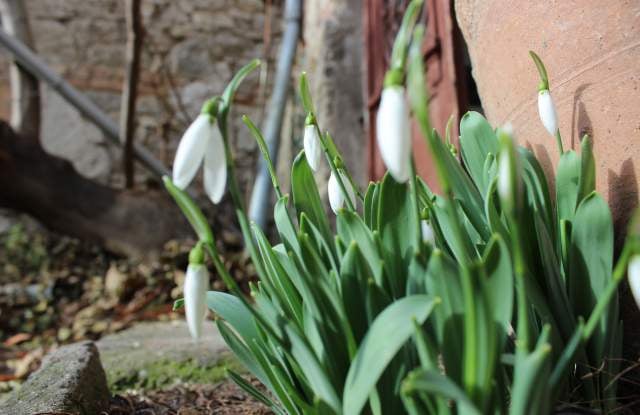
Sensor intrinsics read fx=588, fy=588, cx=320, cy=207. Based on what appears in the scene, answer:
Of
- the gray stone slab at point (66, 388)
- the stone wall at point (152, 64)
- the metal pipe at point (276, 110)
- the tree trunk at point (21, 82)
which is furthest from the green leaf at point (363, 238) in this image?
the stone wall at point (152, 64)

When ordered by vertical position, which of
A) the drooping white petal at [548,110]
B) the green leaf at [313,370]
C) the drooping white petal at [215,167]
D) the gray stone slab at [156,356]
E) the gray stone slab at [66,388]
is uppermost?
the drooping white petal at [548,110]

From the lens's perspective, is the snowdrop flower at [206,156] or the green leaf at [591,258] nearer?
the snowdrop flower at [206,156]

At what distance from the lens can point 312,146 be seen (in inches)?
35.9

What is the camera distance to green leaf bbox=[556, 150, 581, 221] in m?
0.92

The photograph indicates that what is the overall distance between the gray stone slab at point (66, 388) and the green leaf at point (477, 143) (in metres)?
0.83

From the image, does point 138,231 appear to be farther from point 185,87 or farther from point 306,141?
point 306,141

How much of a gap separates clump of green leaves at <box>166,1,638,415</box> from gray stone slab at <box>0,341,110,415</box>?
0.40 meters

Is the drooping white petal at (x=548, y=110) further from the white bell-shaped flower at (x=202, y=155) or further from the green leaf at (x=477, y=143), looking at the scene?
the white bell-shaped flower at (x=202, y=155)

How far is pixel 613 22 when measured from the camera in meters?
0.96

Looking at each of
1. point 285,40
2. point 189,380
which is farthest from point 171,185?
point 285,40

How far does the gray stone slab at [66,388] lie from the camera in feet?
3.48

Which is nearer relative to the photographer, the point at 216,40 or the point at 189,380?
the point at 189,380

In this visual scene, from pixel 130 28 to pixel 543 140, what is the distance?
300 cm

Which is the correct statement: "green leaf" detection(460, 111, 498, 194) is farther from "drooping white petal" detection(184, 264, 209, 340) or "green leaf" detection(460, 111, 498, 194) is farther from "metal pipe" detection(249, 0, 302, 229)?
"metal pipe" detection(249, 0, 302, 229)
